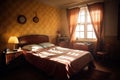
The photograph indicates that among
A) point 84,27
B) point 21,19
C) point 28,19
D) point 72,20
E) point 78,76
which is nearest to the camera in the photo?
point 78,76

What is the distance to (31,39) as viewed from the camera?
3.97m

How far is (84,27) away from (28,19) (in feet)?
8.98

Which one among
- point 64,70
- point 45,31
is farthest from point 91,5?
point 64,70

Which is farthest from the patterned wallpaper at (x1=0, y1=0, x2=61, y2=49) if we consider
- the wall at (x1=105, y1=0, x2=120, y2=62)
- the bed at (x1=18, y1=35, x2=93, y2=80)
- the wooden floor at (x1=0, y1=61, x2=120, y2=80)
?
the wall at (x1=105, y1=0, x2=120, y2=62)

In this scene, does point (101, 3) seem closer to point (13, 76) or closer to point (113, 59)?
point (113, 59)

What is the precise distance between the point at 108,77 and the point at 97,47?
1.80 metres

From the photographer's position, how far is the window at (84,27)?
4566mm

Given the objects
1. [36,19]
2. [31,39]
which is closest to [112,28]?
[36,19]

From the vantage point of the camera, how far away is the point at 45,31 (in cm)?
464

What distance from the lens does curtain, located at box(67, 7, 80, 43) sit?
4814mm

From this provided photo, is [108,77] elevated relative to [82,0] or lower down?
lower down

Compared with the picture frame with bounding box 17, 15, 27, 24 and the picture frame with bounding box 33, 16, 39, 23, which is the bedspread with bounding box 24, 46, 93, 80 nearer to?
the picture frame with bounding box 17, 15, 27, 24

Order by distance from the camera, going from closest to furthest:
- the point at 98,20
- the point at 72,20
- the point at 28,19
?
1. the point at 28,19
2. the point at 98,20
3. the point at 72,20

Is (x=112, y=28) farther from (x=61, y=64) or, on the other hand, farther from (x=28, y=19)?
(x=28, y=19)
